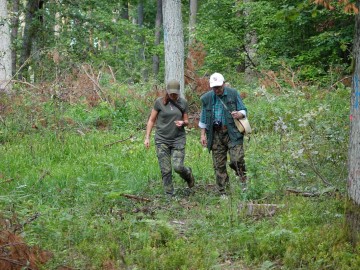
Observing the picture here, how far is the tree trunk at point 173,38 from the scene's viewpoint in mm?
15914

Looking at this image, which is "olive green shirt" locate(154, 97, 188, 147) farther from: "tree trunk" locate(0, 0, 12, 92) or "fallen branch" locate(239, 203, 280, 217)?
"tree trunk" locate(0, 0, 12, 92)

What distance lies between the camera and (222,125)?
1013 centimetres

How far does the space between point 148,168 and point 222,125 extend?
2635 mm

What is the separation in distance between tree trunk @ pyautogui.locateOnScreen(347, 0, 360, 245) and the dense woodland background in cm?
2

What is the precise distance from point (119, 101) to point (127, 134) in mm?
2716

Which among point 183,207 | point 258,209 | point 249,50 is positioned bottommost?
point 183,207

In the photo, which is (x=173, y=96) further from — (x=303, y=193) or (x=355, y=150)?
(x=355, y=150)

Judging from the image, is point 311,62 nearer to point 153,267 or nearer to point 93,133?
point 93,133

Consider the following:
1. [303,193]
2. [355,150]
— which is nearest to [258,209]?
[303,193]

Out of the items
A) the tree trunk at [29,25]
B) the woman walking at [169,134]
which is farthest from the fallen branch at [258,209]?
the tree trunk at [29,25]

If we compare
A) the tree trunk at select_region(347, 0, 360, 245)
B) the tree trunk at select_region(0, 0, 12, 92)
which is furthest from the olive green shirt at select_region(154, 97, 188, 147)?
the tree trunk at select_region(0, 0, 12, 92)

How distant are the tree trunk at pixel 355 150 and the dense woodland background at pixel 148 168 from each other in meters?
0.02

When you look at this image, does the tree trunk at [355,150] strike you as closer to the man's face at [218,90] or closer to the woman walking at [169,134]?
the man's face at [218,90]

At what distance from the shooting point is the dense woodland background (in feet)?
23.3
